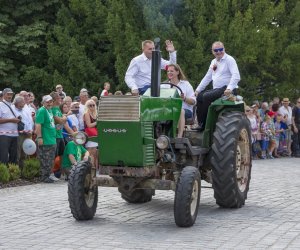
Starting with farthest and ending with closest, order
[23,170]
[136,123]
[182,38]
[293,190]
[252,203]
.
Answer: [182,38]
[23,170]
[293,190]
[252,203]
[136,123]

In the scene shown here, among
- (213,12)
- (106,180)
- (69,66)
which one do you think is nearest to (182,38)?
(213,12)

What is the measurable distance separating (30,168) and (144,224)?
19.2ft

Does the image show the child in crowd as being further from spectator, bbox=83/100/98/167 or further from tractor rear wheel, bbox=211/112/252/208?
tractor rear wheel, bbox=211/112/252/208

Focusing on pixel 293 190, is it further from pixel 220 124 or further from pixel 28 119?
pixel 28 119

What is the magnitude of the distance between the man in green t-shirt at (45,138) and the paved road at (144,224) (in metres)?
1.63

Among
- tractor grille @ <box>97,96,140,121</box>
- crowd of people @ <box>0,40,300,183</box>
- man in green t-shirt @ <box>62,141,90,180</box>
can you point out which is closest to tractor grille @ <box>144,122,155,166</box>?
tractor grille @ <box>97,96,140,121</box>

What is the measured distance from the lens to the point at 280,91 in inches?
1115

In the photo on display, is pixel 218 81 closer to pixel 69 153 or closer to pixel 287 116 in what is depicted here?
pixel 69 153

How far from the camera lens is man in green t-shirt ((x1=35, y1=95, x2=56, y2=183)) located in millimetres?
15367

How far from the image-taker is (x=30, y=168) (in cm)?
1533

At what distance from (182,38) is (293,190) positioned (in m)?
12.2

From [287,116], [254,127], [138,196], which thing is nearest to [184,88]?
[138,196]

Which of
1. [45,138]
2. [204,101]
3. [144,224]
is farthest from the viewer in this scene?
[45,138]

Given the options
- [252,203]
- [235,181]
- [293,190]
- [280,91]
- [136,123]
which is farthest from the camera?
[280,91]
